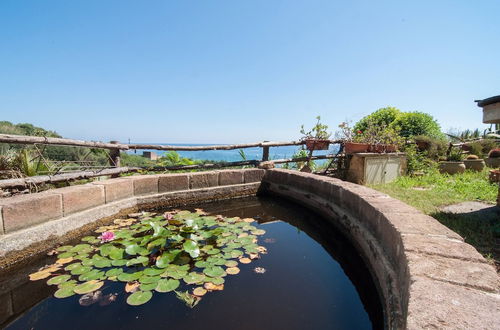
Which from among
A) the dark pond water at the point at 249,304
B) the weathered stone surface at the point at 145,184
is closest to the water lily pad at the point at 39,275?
the dark pond water at the point at 249,304

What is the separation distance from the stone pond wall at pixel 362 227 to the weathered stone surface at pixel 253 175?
0.02 m

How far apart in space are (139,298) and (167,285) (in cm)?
18

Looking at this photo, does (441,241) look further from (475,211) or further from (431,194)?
(431,194)

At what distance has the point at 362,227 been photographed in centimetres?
224

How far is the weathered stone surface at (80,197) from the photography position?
7.67ft

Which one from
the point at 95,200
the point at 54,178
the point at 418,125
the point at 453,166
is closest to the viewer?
the point at 95,200

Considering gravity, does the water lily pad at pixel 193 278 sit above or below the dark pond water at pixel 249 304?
above

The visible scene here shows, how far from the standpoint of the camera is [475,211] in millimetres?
2842

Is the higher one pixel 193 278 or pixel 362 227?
pixel 362 227

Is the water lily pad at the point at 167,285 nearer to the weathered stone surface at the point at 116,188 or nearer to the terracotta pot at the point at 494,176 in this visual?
the weathered stone surface at the point at 116,188

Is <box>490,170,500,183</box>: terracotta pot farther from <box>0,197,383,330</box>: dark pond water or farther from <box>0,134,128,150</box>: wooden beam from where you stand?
<box>0,134,128,150</box>: wooden beam

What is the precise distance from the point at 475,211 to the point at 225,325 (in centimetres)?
310

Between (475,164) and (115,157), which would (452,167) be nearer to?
(475,164)

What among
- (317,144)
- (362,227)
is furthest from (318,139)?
(362,227)
